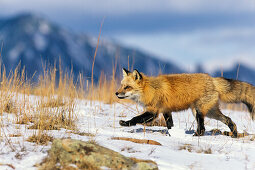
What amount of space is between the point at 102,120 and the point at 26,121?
1769 millimetres

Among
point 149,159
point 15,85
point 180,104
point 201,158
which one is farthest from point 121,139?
point 15,85

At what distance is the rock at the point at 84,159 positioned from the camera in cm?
330

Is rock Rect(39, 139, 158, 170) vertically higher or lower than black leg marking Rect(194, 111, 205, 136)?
lower

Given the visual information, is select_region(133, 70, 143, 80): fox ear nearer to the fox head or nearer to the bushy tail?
the fox head

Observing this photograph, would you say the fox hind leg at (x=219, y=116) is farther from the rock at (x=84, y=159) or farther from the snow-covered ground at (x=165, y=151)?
the rock at (x=84, y=159)

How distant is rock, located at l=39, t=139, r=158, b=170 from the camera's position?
3301mm

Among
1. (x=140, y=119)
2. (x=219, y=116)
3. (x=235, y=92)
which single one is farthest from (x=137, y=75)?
(x=235, y=92)

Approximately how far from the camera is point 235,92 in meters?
6.08

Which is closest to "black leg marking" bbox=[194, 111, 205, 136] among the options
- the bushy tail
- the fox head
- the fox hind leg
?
the fox hind leg

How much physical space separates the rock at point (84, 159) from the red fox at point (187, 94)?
2.09 metres

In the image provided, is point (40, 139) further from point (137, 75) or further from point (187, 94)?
point (187, 94)

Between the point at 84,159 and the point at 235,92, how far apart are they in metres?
3.99

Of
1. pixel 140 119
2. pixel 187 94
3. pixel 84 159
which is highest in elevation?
pixel 187 94

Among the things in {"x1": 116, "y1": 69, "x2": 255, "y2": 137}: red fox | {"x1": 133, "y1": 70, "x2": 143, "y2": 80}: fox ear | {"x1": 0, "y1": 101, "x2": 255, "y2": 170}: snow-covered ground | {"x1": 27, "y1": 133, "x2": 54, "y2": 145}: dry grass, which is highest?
{"x1": 133, "y1": 70, "x2": 143, "y2": 80}: fox ear
